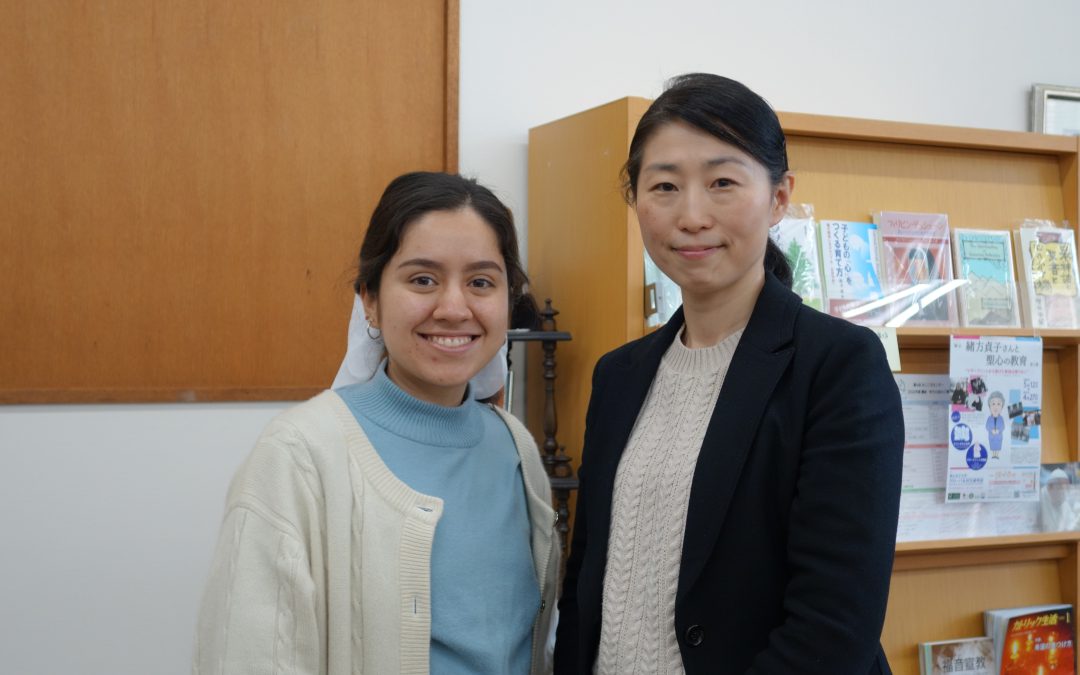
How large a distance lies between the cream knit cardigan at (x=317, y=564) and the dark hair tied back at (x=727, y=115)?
570mm

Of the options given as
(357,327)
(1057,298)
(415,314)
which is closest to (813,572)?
(415,314)

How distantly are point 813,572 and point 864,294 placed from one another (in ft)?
4.40

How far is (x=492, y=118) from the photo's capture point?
2449 mm

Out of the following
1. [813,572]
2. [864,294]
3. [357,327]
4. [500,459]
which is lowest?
[813,572]

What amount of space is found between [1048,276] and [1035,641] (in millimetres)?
893

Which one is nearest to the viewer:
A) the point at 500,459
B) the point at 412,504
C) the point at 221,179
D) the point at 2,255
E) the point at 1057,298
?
the point at 412,504

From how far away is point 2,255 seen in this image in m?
2.06

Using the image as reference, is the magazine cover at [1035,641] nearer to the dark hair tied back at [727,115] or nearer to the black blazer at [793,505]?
the black blazer at [793,505]

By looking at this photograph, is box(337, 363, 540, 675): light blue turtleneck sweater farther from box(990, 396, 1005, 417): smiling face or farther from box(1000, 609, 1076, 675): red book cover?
box(1000, 609, 1076, 675): red book cover

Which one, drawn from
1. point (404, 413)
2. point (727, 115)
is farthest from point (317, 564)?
point (727, 115)

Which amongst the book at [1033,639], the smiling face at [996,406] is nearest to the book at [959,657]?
the book at [1033,639]

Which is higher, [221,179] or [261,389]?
[221,179]

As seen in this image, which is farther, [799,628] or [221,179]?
[221,179]

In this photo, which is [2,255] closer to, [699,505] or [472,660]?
[472,660]
